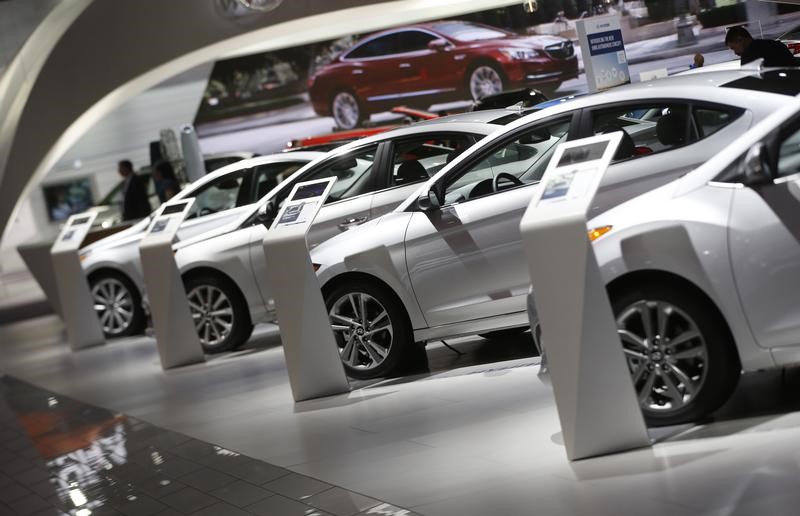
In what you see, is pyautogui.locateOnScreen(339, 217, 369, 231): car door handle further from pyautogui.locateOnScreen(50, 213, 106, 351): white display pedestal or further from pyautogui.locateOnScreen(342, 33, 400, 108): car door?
pyautogui.locateOnScreen(342, 33, 400, 108): car door

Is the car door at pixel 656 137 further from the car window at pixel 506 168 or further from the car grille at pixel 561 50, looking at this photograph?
the car grille at pixel 561 50

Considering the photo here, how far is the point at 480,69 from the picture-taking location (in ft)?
54.2

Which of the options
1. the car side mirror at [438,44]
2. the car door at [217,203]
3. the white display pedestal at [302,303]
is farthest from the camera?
the car side mirror at [438,44]

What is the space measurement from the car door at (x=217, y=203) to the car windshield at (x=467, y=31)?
6.47m

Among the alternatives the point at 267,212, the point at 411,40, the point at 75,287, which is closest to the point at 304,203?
the point at 267,212

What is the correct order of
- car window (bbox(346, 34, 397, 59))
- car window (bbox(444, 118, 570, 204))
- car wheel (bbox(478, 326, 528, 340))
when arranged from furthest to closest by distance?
car window (bbox(346, 34, 397, 59)) < car wheel (bbox(478, 326, 528, 340)) < car window (bbox(444, 118, 570, 204))

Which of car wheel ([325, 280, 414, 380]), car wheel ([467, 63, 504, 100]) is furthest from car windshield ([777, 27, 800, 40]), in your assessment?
car wheel ([325, 280, 414, 380])

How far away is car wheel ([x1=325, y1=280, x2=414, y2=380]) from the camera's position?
7.11 m

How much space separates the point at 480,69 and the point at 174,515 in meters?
12.1

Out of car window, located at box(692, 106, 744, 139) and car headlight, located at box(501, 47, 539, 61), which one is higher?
car headlight, located at box(501, 47, 539, 61)

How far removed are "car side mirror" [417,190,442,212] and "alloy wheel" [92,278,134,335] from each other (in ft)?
20.5

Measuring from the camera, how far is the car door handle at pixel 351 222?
8.66 m

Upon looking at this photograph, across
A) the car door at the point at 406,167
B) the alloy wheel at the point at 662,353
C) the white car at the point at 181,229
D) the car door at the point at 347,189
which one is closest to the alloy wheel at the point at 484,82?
the white car at the point at 181,229

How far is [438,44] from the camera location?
1670cm
